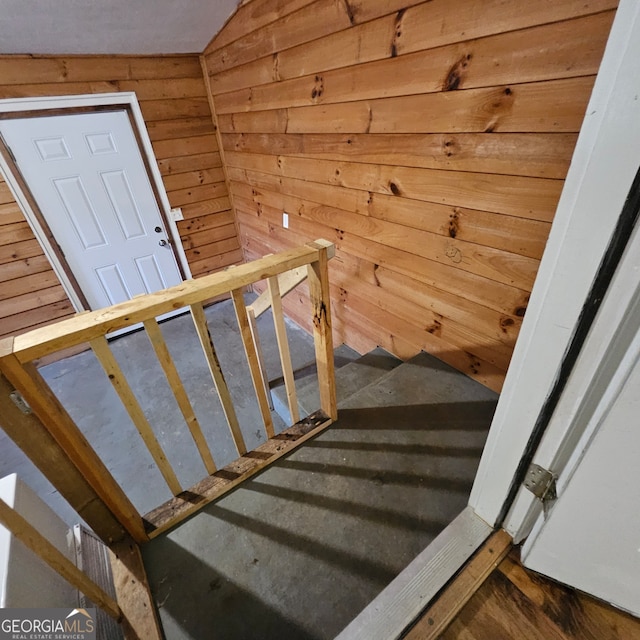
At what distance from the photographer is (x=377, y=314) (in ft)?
7.17

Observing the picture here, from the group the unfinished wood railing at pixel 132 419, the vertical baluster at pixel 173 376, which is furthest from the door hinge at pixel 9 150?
the vertical baluster at pixel 173 376

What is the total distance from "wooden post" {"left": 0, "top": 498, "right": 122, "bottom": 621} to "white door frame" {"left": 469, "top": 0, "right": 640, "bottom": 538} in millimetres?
1090

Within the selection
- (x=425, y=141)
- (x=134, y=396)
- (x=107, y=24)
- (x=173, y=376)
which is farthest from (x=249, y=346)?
(x=107, y=24)

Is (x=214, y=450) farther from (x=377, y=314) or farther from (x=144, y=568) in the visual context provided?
(x=377, y=314)

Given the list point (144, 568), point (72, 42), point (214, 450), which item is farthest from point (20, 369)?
point (72, 42)

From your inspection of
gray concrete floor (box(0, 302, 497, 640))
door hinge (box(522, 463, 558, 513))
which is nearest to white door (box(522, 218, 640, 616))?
door hinge (box(522, 463, 558, 513))

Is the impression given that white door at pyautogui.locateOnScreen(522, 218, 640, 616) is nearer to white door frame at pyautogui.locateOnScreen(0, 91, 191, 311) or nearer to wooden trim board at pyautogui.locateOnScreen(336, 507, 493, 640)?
wooden trim board at pyautogui.locateOnScreen(336, 507, 493, 640)

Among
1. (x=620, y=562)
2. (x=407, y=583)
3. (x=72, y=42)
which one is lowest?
(x=407, y=583)

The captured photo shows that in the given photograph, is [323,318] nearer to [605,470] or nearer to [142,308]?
[142,308]

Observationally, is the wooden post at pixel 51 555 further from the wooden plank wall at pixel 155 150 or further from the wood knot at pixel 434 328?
the wooden plank wall at pixel 155 150

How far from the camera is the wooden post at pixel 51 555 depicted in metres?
0.63

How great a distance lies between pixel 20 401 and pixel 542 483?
4.30ft

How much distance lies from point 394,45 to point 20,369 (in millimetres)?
1834

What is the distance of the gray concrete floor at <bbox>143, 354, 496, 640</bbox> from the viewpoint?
1004 millimetres
